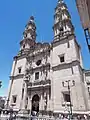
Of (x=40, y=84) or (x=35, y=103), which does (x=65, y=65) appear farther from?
(x=35, y=103)

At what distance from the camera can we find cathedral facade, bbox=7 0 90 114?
1823 cm

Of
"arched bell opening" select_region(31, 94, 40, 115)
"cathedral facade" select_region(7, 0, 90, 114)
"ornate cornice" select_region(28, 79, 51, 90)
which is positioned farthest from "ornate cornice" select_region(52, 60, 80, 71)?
"arched bell opening" select_region(31, 94, 40, 115)

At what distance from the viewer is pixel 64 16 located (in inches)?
1100

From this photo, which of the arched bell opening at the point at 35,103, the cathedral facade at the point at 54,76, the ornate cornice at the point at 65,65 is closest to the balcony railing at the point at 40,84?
the cathedral facade at the point at 54,76

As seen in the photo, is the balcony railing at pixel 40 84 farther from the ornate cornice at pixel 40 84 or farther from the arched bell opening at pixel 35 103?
the arched bell opening at pixel 35 103

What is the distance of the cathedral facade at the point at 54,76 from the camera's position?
18234 mm

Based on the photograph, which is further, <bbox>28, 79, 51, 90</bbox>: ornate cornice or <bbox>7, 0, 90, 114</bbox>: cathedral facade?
<bbox>28, 79, 51, 90</bbox>: ornate cornice

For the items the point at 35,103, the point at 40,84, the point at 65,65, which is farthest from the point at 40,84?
the point at 65,65

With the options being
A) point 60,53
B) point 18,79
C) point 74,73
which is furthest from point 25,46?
point 74,73

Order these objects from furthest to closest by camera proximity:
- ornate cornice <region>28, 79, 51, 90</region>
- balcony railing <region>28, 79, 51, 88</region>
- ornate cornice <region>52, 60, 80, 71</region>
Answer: balcony railing <region>28, 79, 51, 88</region> < ornate cornice <region>28, 79, 51, 90</region> < ornate cornice <region>52, 60, 80, 71</region>

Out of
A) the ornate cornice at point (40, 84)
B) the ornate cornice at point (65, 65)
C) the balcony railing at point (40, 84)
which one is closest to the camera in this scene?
the ornate cornice at point (65, 65)

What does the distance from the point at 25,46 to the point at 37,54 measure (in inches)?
230

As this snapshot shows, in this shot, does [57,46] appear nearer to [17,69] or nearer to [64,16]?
[64,16]

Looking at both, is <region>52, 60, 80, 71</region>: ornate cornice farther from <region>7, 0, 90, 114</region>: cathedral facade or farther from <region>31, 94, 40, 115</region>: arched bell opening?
<region>31, 94, 40, 115</region>: arched bell opening
